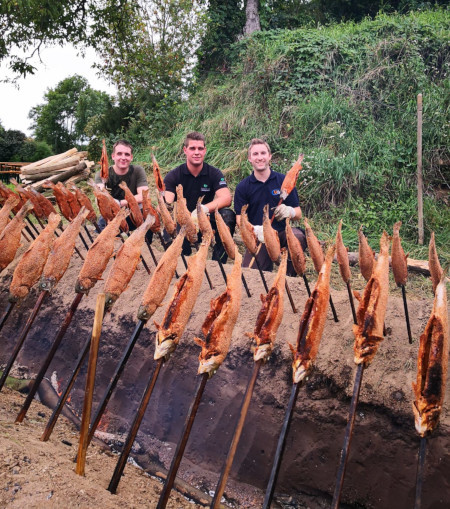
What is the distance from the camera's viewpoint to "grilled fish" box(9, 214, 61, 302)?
268 centimetres

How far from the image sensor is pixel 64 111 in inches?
1229

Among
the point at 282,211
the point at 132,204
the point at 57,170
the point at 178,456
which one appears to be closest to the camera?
the point at 178,456

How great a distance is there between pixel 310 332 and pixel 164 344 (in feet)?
1.99

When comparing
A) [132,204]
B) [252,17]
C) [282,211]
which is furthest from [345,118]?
[132,204]

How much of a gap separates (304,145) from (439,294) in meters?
7.07

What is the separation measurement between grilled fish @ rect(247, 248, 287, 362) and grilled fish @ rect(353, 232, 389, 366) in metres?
0.31

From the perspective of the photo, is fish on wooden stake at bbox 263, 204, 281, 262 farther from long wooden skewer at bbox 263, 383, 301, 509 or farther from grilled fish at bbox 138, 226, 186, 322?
long wooden skewer at bbox 263, 383, 301, 509

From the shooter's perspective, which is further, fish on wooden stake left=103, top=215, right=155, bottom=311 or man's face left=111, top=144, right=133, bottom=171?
man's face left=111, top=144, right=133, bottom=171

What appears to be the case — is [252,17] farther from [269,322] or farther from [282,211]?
[269,322]

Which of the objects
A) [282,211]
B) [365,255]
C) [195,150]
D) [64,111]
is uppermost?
[64,111]

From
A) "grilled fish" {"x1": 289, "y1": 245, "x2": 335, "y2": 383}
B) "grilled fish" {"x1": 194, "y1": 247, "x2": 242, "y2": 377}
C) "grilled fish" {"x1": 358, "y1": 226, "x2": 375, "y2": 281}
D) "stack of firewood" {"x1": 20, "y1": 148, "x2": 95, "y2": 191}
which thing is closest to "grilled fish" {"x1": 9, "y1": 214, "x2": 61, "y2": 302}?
"grilled fish" {"x1": 194, "y1": 247, "x2": 242, "y2": 377}

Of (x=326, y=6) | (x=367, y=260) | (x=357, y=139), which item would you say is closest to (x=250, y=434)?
(x=367, y=260)

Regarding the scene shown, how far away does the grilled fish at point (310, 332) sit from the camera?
72.4 inches

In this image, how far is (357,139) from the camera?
26.7ft
